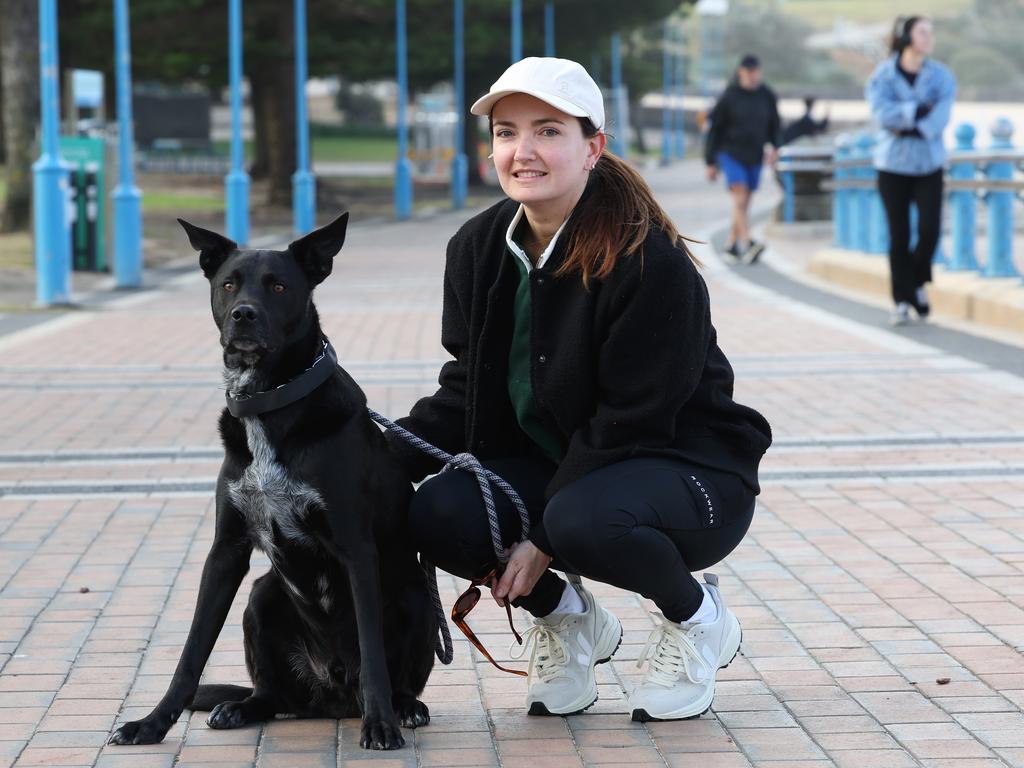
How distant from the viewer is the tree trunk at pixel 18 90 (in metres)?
23.0

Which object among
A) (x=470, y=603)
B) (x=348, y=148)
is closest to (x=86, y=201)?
(x=470, y=603)

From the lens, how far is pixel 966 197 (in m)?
13.5

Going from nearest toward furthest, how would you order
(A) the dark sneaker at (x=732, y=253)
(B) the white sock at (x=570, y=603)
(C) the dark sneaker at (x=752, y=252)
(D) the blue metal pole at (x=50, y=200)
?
1. (B) the white sock at (x=570, y=603)
2. (D) the blue metal pole at (x=50, y=200)
3. (C) the dark sneaker at (x=752, y=252)
4. (A) the dark sneaker at (x=732, y=253)

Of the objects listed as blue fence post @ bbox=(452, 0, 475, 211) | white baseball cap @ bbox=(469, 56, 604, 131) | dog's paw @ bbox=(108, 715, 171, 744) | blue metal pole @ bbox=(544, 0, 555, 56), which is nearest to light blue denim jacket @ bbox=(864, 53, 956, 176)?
white baseball cap @ bbox=(469, 56, 604, 131)

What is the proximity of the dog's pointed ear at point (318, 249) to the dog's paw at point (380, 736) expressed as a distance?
104 cm

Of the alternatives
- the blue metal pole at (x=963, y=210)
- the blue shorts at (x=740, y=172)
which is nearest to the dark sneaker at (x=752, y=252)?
the blue shorts at (x=740, y=172)

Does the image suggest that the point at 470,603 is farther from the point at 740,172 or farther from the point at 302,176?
the point at 302,176

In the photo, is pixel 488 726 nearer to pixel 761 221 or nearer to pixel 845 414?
pixel 845 414

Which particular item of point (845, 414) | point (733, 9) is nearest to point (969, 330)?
point (845, 414)

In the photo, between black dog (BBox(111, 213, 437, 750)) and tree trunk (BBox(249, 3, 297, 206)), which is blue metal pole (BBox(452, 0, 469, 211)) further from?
black dog (BBox(111, 213, 437, 750))

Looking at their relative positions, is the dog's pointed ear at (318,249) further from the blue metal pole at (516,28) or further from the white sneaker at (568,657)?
the blue metal pole at (516,28)

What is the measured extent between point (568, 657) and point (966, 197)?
1008cm

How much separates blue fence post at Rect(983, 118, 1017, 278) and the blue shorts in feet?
19.5

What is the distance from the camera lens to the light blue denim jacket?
1182 cm
